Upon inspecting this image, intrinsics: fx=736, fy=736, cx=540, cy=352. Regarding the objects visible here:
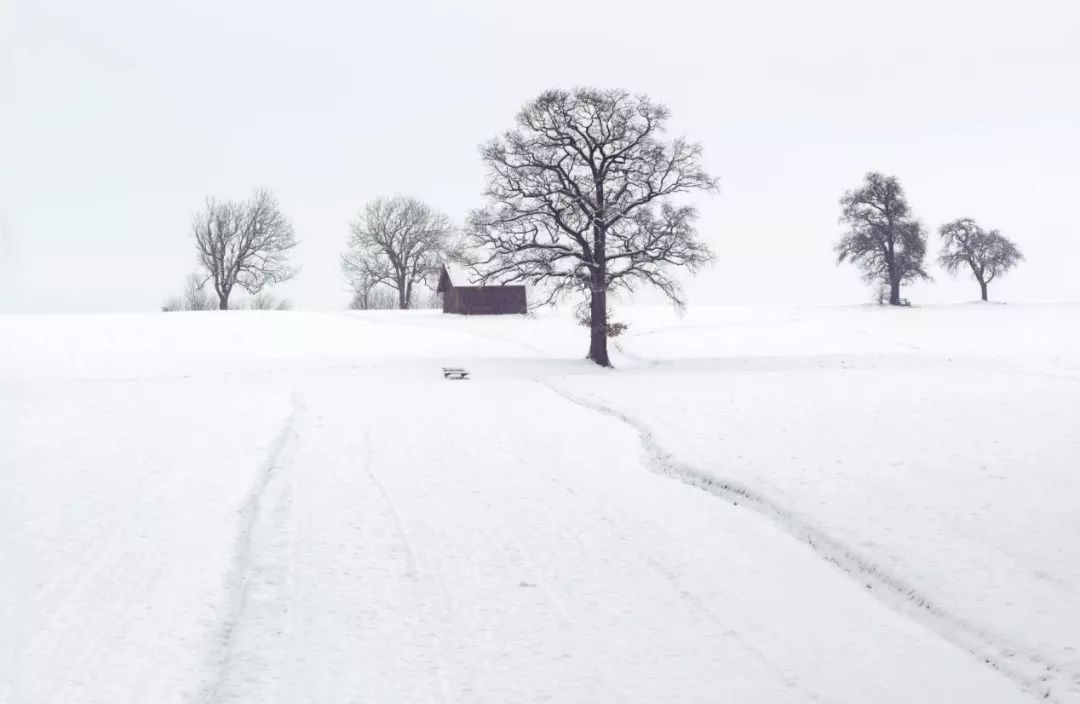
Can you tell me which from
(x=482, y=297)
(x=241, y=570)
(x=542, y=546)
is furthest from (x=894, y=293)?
(x=241, y=570)

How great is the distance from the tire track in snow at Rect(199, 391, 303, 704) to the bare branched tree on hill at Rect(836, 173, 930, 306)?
52.8 metres

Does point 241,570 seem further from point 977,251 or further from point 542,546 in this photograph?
point 977,251

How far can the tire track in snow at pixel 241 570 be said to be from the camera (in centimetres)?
586

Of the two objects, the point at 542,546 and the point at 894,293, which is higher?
the point at 894,293

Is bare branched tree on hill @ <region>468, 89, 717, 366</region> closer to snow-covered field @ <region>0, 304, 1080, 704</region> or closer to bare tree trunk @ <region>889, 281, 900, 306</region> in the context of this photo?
snow-covered field @ <region>0, 304, 1080, 704</region>

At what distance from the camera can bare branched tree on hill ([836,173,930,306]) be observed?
184 feet

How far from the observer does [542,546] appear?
8891mm

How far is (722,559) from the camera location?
861 centimetres

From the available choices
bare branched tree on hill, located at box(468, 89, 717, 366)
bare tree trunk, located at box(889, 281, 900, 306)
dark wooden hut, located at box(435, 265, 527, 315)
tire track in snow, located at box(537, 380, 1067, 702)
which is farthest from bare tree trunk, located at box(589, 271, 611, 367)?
bare tree trunk, located at box(889, 281, 900, 306)

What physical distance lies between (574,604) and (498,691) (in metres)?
1.75

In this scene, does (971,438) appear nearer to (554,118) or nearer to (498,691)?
(498,691)

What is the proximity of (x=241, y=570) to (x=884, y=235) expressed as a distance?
57.9 metres

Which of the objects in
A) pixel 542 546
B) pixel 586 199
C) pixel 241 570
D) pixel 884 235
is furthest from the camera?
pixel 884 235

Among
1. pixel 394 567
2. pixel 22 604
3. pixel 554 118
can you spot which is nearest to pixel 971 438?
pixel 394 567
